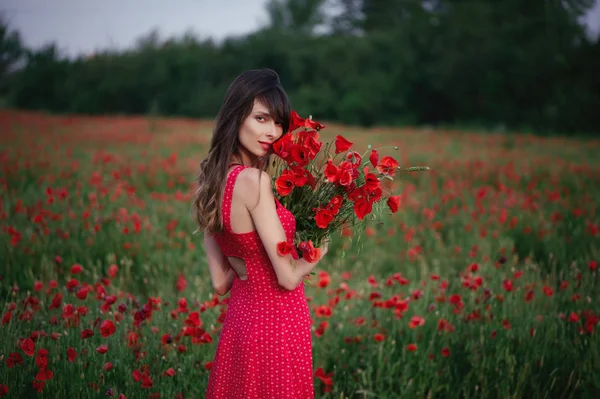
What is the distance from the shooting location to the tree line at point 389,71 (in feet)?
79.0

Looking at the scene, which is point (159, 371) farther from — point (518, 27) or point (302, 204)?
point (518, 27)

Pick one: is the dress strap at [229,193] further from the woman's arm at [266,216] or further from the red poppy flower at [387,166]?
the red poppy flower at [387,166]

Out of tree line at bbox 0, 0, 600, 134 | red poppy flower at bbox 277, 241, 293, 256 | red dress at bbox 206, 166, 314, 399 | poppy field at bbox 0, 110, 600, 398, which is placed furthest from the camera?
tree line at bbox 0, 0, 600, 134

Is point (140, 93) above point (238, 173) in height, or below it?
above

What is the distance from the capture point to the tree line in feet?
79.0

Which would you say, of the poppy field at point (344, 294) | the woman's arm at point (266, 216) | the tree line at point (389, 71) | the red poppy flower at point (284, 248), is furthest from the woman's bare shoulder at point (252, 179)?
the tree line at point (389, 71)

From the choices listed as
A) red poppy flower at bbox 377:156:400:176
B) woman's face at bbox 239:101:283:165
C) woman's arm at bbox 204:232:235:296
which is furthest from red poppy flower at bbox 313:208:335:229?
woman's arm at bbox 204:232:235:296

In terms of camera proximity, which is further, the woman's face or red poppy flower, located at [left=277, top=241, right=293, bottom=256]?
the woman's face

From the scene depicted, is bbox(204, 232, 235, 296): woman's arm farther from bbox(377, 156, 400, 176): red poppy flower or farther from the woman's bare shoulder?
bbox(377, 156, 400, 176): red poppy flower

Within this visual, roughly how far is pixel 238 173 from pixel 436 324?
81.3 inches

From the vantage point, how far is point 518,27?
25.2 m

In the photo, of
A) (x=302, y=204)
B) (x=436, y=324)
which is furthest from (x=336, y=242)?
(x=302, y=204)

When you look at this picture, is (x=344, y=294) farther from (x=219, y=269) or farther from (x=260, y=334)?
(x=260, y=334)

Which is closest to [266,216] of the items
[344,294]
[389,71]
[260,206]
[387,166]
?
[260,206]
